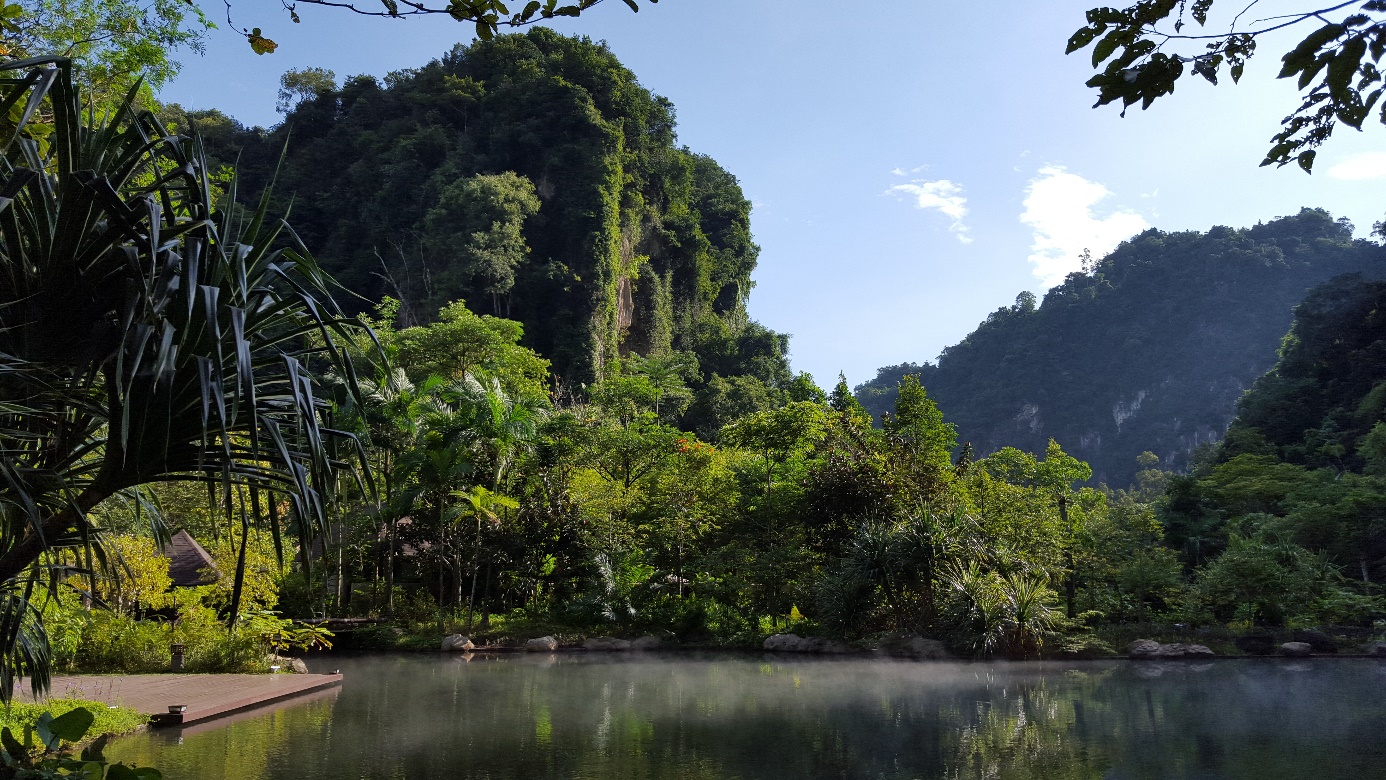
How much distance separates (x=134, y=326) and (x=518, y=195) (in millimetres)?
29417

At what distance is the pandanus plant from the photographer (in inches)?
101

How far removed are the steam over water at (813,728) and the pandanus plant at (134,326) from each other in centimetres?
371

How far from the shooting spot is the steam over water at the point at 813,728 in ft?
20.0

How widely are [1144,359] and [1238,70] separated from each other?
6393 cm

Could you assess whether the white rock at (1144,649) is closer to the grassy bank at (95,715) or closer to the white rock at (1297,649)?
the white rock at (1297,649)

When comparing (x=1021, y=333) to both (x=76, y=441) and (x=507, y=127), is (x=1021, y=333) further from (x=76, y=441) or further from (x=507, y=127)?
(x=76, y=441)

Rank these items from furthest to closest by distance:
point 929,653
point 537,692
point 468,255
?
point 468,255
point 929,653
point 537,692

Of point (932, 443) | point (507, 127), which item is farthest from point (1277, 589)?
point (507, 127)

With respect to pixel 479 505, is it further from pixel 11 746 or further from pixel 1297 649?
pixel 1297 649

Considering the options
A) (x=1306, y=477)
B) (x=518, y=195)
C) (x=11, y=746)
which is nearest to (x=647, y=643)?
(x=11, y=746)

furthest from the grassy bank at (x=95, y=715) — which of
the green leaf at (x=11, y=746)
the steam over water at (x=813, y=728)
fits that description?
the green leaf at (x=11, y=746)

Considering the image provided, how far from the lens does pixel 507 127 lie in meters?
33.8

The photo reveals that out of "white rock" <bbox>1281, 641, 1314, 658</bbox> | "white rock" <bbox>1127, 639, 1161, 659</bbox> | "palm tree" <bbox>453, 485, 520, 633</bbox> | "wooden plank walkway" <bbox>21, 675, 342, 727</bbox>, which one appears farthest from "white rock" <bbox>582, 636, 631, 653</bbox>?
"white rock" <bbox>1281, 641, 1314, 658</bbox>

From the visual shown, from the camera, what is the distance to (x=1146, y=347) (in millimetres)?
58406
